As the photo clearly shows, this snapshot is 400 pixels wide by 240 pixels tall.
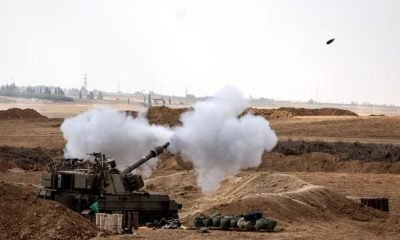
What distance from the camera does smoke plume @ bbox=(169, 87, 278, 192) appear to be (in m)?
29.4

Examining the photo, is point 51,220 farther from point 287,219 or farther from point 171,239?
point 287,219

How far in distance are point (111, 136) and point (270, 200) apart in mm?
6054

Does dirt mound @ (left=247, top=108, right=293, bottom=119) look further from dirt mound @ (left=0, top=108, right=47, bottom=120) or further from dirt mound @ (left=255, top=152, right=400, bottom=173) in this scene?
dirt mound @ (left=255, top=152, right=400, bottom=173)

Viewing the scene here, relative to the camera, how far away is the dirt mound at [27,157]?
47644 mm

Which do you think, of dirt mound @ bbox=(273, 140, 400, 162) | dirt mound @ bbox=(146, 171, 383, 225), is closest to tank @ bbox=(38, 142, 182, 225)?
dirt mound @ bbox=(146, 171, 383, 225)

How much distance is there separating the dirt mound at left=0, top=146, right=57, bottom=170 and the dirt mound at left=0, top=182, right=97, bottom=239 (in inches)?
970

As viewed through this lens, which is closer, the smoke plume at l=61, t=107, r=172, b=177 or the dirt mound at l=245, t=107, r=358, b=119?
the smoke plume at l=61, t=107, r=172, b=177

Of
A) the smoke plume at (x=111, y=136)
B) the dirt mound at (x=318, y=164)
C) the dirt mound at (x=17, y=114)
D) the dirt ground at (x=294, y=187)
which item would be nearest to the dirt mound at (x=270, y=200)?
the dirt ground at (x=294, y=187)

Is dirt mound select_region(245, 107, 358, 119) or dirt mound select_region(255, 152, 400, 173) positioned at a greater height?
dirt mound select_region(245, 107, 358, 119)

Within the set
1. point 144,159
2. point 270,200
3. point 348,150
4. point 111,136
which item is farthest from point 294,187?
point 348,150

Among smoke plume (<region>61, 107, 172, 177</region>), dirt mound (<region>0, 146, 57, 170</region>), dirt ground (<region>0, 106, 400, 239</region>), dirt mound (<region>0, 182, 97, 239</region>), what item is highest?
smoke plume (<region>61, 107, 172, 177</region>)

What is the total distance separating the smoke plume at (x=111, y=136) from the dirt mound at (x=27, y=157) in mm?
16570

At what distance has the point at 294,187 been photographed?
33.8 meters

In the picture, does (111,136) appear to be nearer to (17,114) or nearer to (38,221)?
(38,221)
